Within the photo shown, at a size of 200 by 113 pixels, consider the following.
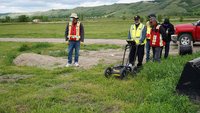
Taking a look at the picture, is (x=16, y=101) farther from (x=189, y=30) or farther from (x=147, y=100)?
(x=189, y=30)

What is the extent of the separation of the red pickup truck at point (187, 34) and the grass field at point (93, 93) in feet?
31.6

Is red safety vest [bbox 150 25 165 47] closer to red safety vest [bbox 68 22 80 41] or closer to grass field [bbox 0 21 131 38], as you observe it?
red safety vest [bbox 68 22 80 41]

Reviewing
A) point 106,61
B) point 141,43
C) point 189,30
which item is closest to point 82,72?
point 141,43

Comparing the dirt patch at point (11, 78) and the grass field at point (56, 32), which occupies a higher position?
the dirt patch at point (11, 78)

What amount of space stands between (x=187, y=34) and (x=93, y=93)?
13.9 metres

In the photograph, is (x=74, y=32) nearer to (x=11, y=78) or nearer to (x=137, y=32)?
(x=137, y=32)

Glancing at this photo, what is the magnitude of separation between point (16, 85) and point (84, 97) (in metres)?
2.66

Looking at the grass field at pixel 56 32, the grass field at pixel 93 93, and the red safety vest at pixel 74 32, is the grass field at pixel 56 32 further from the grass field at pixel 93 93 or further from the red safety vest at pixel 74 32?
the grass field at pixel 93 93

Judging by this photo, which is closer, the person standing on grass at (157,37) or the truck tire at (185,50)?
the person standing on grass at (157,37)

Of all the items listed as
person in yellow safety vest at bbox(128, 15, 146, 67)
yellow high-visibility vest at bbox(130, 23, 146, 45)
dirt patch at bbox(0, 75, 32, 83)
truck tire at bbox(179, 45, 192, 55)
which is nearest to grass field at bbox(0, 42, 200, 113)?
dirt patch at bbox(0, 75, 32, 83)

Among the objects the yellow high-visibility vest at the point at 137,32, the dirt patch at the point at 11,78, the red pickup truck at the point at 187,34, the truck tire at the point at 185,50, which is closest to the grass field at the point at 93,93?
the dirt patch at the point at 11,78

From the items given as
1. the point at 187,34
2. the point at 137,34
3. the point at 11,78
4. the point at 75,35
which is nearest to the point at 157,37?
the point at 137,34

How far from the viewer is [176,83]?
855cm

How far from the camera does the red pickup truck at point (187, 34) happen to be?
823 inches
